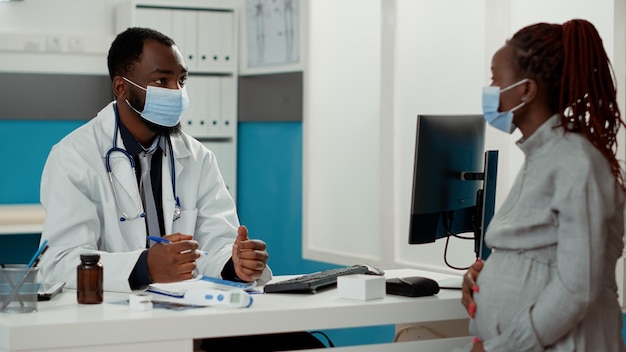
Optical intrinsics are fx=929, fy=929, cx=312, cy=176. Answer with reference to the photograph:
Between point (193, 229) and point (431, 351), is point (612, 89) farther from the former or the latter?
point (193, 229)

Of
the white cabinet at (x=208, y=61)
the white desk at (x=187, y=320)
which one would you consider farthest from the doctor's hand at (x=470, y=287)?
the white cabinet at (x=208, y=61)

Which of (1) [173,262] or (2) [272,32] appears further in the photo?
(2) [272,32]

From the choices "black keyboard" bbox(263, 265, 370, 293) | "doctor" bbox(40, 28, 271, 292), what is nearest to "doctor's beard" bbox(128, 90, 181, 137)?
"doctor" bbox(40, 28, 271, 292)

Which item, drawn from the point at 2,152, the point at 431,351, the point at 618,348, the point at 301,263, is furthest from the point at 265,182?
the point at 618,348

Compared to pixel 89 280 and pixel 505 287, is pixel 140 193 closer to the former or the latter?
pixel 89 280

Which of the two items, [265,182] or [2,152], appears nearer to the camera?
[2,152]

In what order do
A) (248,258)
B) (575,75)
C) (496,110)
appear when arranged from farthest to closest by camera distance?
(248,258)
(496,110)
(575,75)

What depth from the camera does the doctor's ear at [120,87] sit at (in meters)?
2.71

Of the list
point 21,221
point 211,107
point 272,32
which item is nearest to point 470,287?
point 21,221

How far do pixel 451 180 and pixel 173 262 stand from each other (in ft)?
2.37

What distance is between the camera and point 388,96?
4.07 metres

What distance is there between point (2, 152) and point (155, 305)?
2934 mm

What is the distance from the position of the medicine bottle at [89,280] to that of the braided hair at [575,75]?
98cm

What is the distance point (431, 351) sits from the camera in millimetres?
2125
